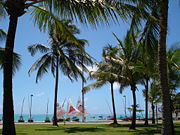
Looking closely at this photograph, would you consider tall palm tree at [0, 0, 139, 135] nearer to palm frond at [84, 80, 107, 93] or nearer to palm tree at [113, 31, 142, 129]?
palm tree at [113, 31, 142, 129]

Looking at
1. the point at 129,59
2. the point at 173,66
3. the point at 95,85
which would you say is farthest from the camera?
the point at 95,85

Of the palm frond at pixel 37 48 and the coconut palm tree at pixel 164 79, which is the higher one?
the palm frond at pixel 37 48

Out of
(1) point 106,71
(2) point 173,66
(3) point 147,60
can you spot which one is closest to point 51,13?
(3) point 147,60

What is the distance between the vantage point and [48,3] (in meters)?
6.95

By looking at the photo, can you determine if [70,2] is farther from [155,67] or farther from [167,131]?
[155,67]

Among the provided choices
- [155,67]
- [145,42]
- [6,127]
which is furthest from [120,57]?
[6,127]

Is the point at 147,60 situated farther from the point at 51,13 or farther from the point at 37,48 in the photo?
the point at 37,48

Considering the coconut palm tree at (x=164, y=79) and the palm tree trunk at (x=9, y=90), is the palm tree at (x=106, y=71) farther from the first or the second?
the palm tree trunk at (x=9, y=90)

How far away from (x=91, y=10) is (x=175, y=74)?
8.77 metres

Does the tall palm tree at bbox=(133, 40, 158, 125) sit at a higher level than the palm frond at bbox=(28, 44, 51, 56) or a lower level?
lower

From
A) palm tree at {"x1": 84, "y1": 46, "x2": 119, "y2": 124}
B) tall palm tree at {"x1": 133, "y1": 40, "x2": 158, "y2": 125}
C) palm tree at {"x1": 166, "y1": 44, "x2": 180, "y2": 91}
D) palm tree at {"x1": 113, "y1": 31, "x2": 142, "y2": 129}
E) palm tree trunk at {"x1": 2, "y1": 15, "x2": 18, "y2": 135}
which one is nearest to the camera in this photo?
palm tree trunk at {"x1": 2, "y1": 15, "x2": 18, "y2": 135}

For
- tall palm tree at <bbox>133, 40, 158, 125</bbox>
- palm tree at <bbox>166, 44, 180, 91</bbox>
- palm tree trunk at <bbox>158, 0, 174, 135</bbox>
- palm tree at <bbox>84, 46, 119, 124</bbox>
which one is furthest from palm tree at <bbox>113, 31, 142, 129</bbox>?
palm tree trunk at <bbox>158, 0, 174, 135</bbox>

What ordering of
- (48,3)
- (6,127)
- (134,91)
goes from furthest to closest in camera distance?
(134,91) → (48,3) → (6,127)

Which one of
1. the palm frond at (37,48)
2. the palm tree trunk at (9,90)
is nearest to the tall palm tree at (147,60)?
the palm tree trunk at (9,90)
